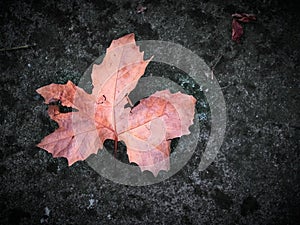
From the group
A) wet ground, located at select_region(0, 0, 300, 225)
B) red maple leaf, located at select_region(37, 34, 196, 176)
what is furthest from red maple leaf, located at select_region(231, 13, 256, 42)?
red maple leaf, located at select_region(37, 34, 196, 176)

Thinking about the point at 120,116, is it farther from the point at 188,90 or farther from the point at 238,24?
the point at 238,24

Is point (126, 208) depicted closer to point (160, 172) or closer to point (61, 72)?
point (160, 172)

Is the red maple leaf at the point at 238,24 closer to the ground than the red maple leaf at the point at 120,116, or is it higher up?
higher up

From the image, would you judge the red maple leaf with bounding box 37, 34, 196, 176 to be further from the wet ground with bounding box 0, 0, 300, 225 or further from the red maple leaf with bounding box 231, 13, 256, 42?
the red maple leaf with bounding box 231, 13, 256, 42

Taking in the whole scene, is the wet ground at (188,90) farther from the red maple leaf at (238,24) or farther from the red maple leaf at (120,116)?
the red maple leaf at (120,116)

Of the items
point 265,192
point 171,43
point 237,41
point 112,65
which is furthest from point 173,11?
point 265,192

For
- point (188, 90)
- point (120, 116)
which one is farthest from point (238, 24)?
point (120, 116)

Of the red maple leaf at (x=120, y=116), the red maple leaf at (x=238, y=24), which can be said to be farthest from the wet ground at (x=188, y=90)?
the red maple leaf at (x=120, y=116)
